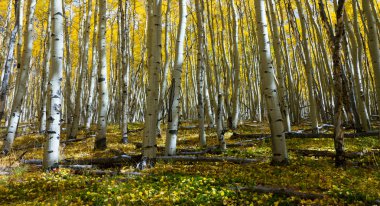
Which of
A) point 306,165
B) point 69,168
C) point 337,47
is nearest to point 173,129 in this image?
point 69,168

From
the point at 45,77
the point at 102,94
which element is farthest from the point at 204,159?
the point at 45,77

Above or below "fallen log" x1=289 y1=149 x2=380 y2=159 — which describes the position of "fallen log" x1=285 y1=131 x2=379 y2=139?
above

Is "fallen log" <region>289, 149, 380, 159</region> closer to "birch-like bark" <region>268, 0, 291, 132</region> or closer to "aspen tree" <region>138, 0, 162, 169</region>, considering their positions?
"birch-like bark" <region>268, 0, 291, 132</region>

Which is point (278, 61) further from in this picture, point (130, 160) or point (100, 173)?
point (100, 173)

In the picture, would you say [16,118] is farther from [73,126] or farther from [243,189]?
[243,189]

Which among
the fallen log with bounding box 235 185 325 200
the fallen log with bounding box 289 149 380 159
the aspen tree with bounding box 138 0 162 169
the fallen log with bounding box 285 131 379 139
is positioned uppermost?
the aspen tree with bounding box 138 0 162 169

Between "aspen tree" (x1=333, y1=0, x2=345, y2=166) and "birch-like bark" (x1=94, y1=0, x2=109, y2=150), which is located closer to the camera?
"aspen tree" (x1=333, y1=0, x2=345, y2=166)

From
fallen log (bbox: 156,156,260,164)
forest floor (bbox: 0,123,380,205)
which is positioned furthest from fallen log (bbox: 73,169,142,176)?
fallen log (bbox: 156,156,260,164)

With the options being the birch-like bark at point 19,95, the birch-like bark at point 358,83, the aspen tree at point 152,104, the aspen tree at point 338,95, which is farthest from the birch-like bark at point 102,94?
the birch-like bark at point 358,83

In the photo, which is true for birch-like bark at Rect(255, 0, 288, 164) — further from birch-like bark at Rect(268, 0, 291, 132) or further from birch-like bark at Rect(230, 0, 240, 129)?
birch-like bark at Rect(230, 0, 240, 129)

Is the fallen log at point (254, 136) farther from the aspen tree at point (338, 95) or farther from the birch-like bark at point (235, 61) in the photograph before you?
the aspen tree at point (338, 95)

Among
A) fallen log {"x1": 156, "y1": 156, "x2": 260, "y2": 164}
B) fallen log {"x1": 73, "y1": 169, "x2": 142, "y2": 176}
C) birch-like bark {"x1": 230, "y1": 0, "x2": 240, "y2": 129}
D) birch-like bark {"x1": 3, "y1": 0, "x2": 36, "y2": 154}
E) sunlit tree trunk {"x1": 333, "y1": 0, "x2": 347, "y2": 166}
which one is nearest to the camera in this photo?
fallen log {"x1": 73, "y1": 169, "x2": 142, "y2": 176}

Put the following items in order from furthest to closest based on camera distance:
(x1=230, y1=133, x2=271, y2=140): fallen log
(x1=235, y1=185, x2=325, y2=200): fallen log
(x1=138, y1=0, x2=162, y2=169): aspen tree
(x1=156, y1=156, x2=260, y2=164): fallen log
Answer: (x1=230, y1=133, x2=271, y2=140): fallen log → (x1=156, y1=156, x2=260, y2=164): fallen log → (x1=138, y1=0, x2=162, y2=169): aspen tree → (x1=235, y1=185, x2=325, y2=200): fallen log

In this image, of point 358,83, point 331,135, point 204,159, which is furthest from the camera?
point 358,83
